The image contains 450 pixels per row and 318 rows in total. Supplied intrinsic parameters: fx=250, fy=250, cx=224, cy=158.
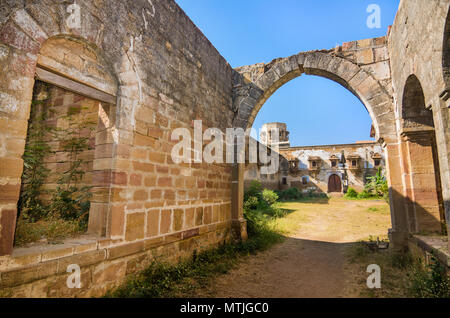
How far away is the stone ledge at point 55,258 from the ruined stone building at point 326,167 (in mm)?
18457

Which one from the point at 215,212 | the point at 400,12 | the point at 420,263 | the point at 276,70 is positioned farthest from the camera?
the point at 276,70

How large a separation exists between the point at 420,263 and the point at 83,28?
5371 mm

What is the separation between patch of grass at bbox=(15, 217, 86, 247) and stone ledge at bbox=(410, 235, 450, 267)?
4365mm

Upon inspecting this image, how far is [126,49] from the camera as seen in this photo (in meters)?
3.16

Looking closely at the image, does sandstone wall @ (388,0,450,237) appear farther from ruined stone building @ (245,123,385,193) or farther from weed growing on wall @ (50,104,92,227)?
ruined stone building @ (245,123,385,193)

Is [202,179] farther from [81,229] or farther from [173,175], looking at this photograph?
[81,229]

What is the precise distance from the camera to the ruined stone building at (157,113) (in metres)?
2.14

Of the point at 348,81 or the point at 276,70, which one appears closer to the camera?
the point at 348,81

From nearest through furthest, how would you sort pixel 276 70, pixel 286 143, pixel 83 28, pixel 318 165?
pixel 83 28 → pixel 276 70 → pixel 318 165 → pixel 286 143

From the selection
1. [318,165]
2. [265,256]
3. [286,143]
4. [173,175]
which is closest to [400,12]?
[173,175]

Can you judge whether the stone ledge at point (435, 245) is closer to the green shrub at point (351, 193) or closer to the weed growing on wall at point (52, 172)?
the weed growing on wall at point (52, 172)

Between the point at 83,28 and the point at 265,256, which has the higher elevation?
the point at 83,28

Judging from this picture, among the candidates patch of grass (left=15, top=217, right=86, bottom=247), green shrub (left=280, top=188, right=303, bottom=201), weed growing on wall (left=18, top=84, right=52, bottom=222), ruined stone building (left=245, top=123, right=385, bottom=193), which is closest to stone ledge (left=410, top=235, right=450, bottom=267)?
patch of grass (left=15, top=217, right=86, bottom=247)
